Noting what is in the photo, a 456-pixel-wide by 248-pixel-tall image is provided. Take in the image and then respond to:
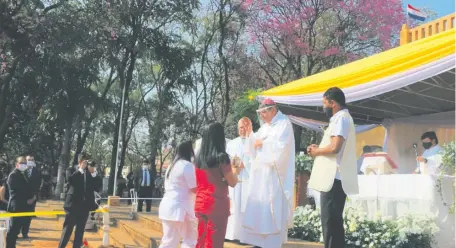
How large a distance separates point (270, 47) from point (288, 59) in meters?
1.58

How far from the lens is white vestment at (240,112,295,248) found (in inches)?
217

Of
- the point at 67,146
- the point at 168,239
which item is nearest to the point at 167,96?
the point at 67,146

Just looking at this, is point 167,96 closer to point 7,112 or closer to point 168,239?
point 7,112

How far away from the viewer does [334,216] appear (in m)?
4.39

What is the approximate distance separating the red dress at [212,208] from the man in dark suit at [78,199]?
12.5 feet

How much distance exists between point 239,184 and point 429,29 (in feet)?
17.7

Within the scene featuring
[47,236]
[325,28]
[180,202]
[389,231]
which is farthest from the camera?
[325,28]

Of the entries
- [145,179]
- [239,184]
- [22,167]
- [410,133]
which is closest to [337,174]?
[239,184]

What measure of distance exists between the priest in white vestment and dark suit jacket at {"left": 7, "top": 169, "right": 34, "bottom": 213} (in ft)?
15.5

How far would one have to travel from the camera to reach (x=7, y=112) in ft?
75.4

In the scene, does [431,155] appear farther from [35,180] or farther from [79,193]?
[35,180]

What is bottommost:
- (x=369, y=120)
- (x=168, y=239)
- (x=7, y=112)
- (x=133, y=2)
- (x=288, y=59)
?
(x=168, y=239)

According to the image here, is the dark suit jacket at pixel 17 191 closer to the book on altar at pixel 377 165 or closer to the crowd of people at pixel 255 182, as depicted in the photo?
the crowd of people at pixel 255 182

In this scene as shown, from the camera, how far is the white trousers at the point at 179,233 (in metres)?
5.37
